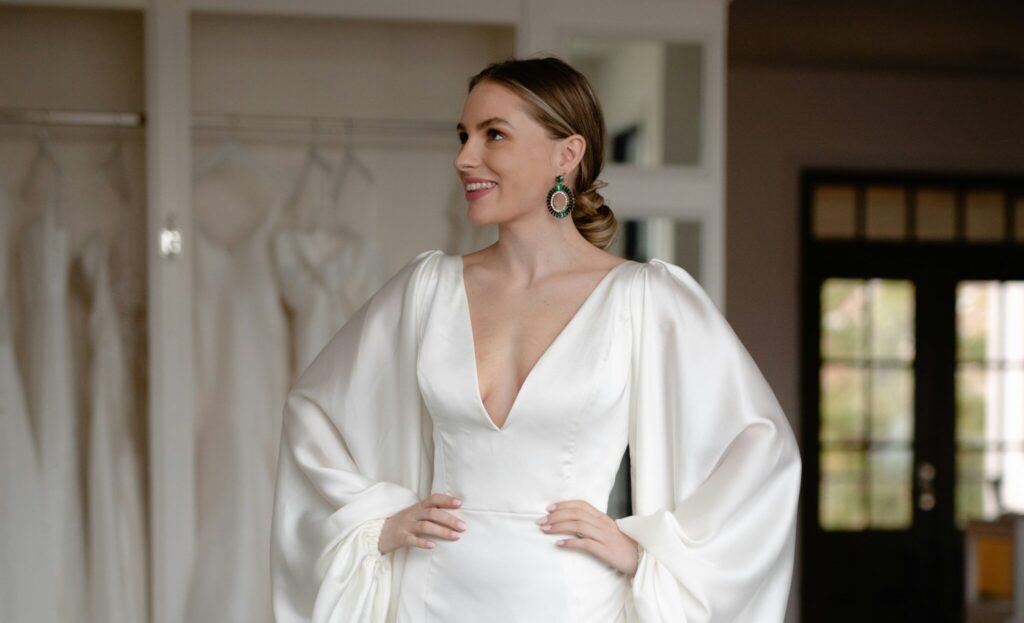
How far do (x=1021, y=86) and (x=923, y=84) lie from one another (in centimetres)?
58

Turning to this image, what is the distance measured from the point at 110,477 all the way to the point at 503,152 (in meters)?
2.28

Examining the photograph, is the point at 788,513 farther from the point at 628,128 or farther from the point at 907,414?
the point at 907,414

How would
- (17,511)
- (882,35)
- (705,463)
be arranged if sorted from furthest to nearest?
1. (882,35)
2. (17,511)
3. (705,463)

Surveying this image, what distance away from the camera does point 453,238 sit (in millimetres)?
3961

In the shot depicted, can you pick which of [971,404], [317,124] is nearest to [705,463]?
[317,124]

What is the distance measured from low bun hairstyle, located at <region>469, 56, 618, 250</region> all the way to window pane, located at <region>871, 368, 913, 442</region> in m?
4.72

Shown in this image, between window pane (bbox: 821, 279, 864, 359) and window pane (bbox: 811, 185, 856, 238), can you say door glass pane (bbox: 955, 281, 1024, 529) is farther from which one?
window pane (bbox: 811, 185, 856, 238)

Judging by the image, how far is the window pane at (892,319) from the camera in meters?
6.29

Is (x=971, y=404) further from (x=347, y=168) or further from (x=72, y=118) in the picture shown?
Result: (x=72, y=118)

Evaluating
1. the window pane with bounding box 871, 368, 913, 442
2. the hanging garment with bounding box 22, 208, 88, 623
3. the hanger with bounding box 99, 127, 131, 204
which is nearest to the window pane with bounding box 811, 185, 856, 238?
the window pane with bounding box 871, 368, 913, 442

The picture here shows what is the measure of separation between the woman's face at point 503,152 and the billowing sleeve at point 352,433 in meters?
0.22

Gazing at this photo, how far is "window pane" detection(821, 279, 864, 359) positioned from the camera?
627 cm

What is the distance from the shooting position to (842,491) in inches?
248

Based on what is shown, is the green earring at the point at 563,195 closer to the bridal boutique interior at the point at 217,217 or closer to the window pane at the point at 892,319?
the bridal boutique interior at the point at 217,217
